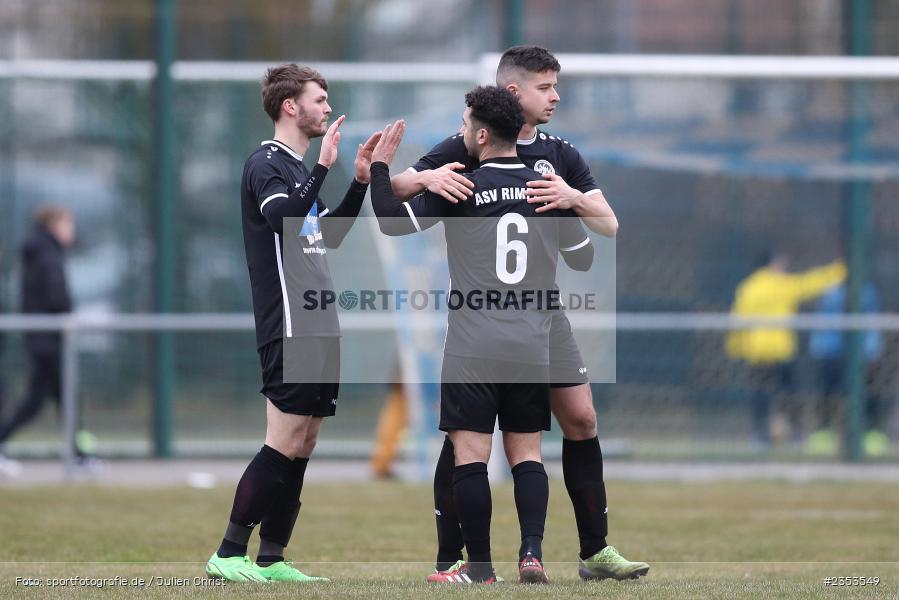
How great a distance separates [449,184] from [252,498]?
1591 mm

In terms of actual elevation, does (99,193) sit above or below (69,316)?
above

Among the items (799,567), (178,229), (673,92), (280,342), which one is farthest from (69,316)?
(799,567)

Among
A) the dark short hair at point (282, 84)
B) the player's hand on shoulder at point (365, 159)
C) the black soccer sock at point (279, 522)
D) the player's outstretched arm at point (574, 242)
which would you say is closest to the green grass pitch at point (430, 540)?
the black soccer sock at point (279, 522)

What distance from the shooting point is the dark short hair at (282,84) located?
5875mm

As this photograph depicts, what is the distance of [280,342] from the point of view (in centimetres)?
568

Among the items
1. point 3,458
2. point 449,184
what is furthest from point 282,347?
point 3,458

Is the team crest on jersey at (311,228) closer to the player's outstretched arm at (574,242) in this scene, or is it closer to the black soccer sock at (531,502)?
the player's outstretched arm at (574,242)

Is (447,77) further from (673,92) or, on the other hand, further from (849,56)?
(849,56)

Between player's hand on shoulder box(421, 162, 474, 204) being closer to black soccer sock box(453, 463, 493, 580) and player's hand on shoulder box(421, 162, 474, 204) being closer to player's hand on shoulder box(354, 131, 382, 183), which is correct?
player's hand on shoulder box(354, 131, 382, 183)

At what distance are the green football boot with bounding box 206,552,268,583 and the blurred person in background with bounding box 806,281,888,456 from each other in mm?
7389

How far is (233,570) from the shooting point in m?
5.64

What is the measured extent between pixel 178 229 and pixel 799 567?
8.22m

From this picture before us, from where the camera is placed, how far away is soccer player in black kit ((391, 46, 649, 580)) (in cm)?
567

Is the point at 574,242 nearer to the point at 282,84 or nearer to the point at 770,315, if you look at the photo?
the point at 282,84
